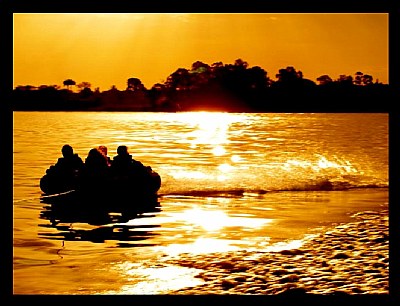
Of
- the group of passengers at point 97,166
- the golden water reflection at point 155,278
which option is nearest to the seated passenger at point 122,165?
the group of passengers at point 97,166

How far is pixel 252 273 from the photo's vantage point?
549 inches

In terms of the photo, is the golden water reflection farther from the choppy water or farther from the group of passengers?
the group of passengers

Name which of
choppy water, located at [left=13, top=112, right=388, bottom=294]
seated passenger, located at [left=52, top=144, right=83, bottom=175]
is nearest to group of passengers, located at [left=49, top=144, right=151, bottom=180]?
seated passenger, located at [left=52, top=144, right=83, bottom=175]

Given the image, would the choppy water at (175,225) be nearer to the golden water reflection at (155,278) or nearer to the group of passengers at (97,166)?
the golden water reflection at (155,278)

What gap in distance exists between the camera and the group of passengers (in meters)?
24.6

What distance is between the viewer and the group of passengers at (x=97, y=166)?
2456cm

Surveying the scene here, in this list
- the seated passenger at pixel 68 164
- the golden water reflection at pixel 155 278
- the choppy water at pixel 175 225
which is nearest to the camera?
the golden water reflection at pixel 155 278

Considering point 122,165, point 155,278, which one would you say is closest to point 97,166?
point 122,165

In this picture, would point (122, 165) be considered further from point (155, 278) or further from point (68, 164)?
point (155, 278)

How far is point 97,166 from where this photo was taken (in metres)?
24.6
